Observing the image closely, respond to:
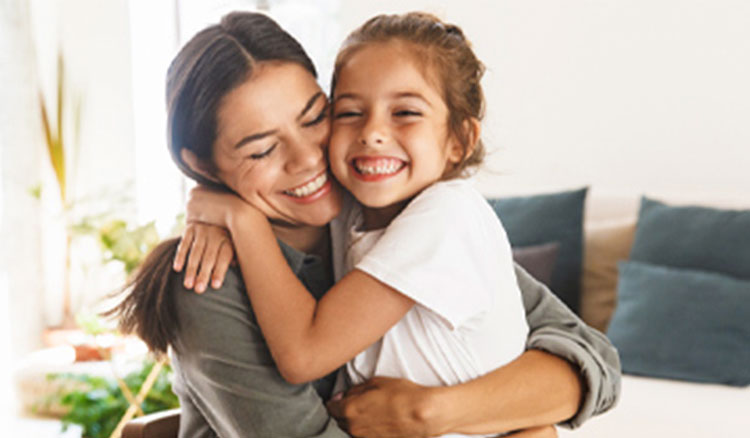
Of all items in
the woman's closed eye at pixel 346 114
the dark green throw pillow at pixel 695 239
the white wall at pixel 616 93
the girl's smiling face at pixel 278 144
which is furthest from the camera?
the white wall at pixel 616 93

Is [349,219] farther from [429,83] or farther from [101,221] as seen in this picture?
[101,221]

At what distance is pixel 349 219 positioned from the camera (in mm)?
1430

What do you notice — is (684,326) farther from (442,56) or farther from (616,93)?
(442,56)

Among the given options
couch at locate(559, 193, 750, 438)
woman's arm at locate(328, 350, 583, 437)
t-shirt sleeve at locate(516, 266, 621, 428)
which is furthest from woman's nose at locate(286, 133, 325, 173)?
couch at locate(559, 193, 750, 438)

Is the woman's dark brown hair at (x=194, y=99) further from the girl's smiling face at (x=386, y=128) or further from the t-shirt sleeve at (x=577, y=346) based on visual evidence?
the t-shirt sleeve at (x=577, y=346)

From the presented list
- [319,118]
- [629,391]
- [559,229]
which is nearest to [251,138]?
[319,118]

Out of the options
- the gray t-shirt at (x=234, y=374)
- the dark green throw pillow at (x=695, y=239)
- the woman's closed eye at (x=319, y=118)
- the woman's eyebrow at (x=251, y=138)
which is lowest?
the dark green throw pillow at (x=695, y=239)

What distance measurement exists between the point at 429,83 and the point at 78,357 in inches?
150

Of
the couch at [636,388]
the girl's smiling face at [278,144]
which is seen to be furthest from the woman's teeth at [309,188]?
the couch at [636,388]

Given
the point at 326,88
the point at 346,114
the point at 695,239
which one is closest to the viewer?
the point at 346,114

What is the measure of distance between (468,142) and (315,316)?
47 centimetres

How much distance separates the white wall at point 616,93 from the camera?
345 centimetres

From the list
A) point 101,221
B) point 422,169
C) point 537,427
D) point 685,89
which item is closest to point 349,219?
point 422,169

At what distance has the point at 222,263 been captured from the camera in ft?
3.89
